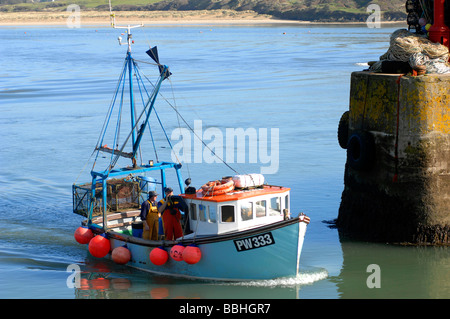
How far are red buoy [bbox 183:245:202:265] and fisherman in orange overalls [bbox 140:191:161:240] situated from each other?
5.07ft

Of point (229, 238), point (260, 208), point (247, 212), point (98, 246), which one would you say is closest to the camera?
point (229, 238)

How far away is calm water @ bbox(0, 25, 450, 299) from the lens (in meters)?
14.8

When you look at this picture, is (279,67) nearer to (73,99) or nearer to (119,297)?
(73,99)

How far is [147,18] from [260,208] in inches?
5130

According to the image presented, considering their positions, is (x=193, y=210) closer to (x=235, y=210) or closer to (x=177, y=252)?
(x=177, y=252)

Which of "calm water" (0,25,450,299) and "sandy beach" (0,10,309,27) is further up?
"sandy beach" (0,10,309,27)

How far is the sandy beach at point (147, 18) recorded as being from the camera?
138 metres

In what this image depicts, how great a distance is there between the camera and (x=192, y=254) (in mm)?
14109

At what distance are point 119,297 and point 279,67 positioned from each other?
4087cm

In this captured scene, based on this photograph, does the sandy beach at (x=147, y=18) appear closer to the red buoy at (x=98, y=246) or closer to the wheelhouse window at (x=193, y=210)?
the red buoy at (x=98, y=246)

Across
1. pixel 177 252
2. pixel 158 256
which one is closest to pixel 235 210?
pixel 177 252

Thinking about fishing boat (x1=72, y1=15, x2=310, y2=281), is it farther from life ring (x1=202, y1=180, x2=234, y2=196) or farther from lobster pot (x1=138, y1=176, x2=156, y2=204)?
lobster pot (x1=138, y1=176, x2=156, y2=204)

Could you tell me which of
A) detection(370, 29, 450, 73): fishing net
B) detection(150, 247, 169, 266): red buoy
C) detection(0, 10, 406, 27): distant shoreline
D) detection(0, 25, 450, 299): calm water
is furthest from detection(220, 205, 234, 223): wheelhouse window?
detection(0, 10, 406, 27): distant shoreline

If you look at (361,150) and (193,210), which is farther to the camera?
(361,150)
